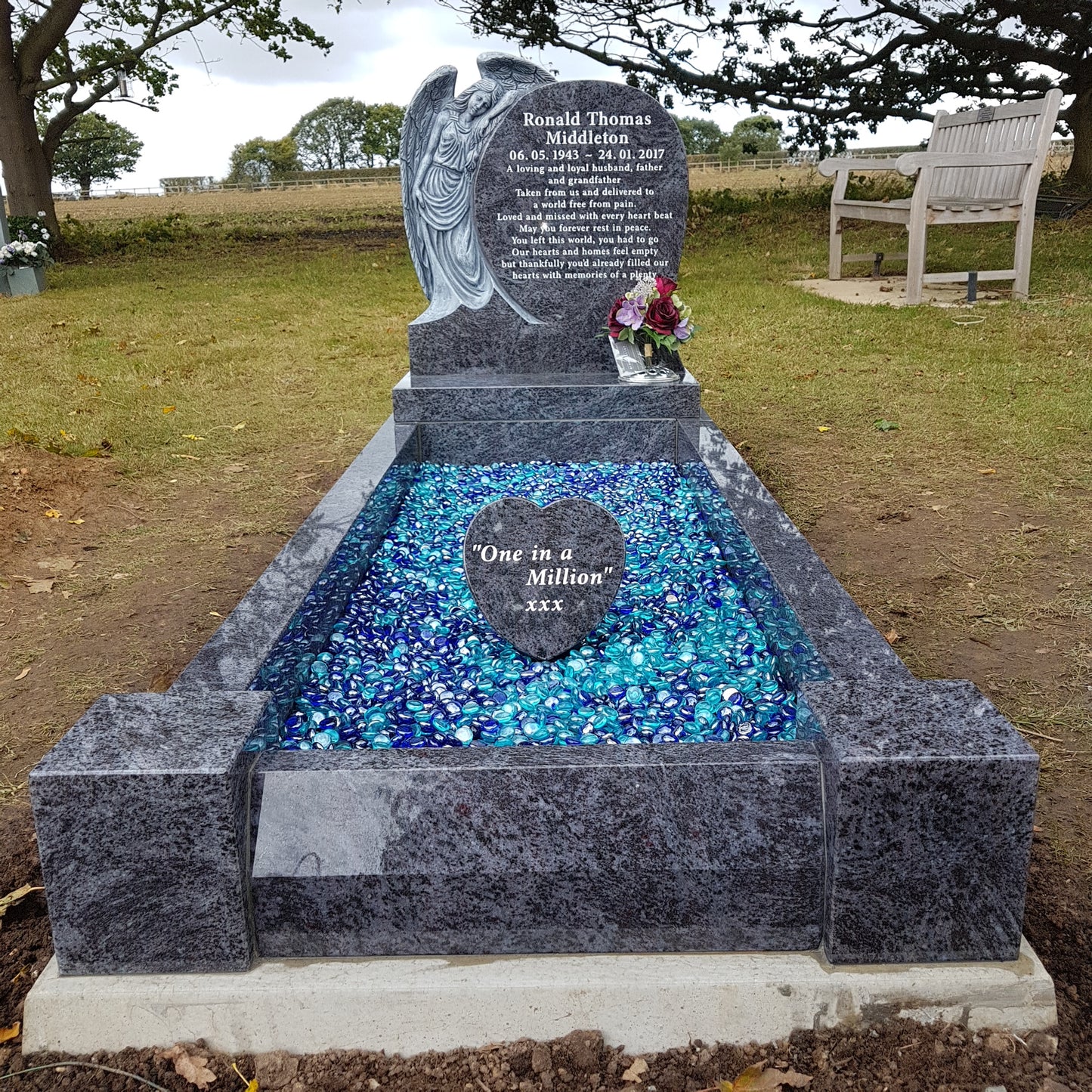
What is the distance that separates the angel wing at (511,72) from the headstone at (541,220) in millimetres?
26

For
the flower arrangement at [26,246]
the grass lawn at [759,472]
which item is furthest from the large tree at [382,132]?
the grass lawn at [759,472]

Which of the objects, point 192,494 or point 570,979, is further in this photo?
point 192,494

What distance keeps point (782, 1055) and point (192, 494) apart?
14.0ft

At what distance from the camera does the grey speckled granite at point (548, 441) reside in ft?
16.9

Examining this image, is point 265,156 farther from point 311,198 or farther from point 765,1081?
point 765,1081

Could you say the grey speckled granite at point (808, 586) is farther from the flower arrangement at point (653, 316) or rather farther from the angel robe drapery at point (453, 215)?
the angel robe drapery at point (453, 215)

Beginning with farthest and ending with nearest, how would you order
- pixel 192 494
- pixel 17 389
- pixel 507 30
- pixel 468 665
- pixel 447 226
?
pixel 507 30, pixel 17 389, pixel 447 226, pixel 192 494, pixel 468 665

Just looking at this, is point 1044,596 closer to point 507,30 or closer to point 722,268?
point 722,268

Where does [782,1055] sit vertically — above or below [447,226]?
below

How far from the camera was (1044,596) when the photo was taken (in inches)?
148

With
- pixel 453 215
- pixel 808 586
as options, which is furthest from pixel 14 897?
pixel 453 215

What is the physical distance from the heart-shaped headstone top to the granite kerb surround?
0.98 meters

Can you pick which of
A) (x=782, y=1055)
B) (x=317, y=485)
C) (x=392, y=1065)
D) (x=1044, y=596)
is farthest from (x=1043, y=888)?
(x=317, y=485)

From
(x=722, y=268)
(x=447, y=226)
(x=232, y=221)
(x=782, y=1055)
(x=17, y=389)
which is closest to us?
(x=782, y=1055)
